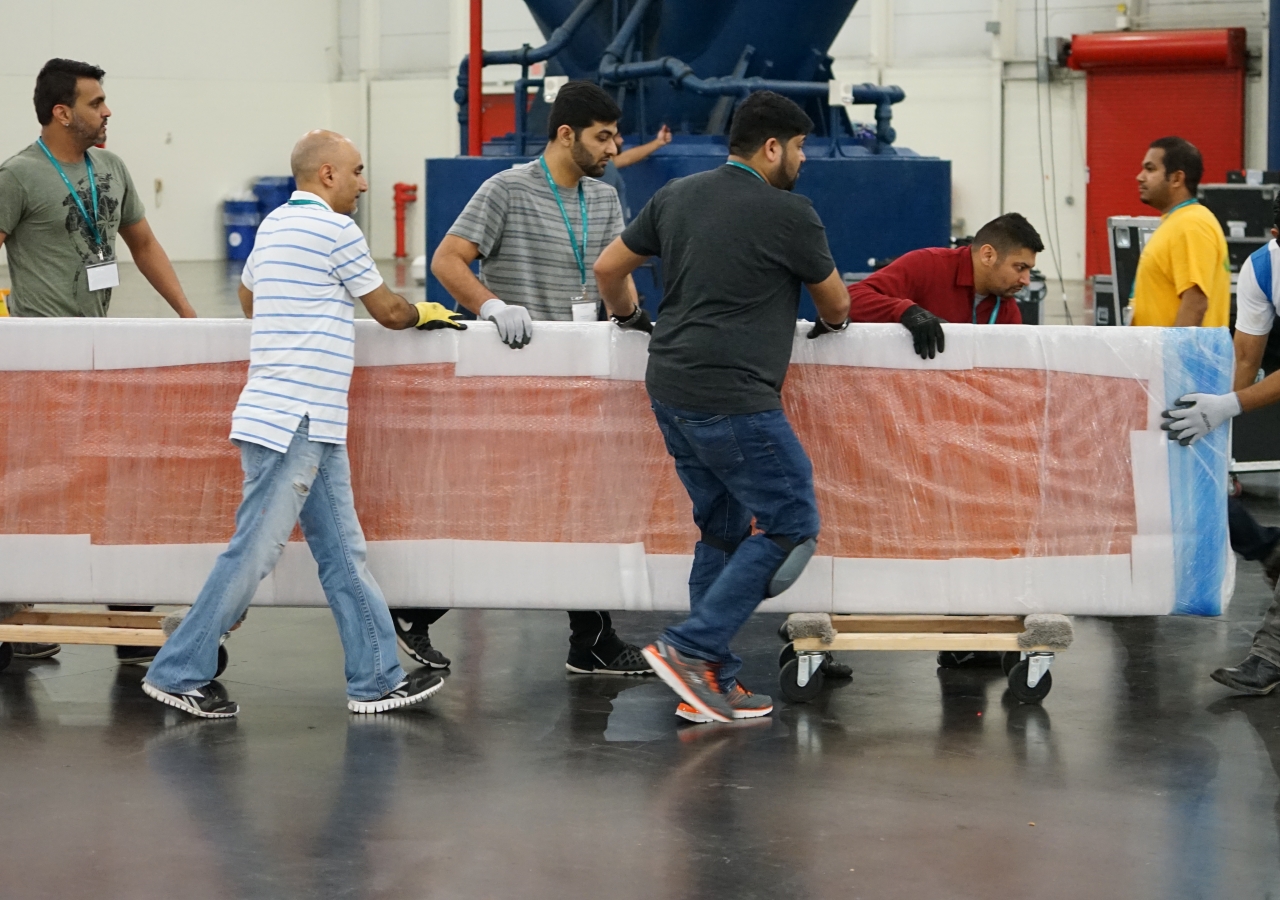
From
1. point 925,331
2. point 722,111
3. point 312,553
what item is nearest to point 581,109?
point 925,331

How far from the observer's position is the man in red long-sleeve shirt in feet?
15.6

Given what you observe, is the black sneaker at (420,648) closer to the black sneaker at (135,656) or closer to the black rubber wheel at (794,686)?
the black sneaker at (135,656)

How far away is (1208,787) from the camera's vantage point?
396cm

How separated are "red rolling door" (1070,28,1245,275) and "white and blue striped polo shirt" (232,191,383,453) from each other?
61.8 feet

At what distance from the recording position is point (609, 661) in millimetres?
5023

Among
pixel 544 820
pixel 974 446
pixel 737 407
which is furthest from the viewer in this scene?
pixel 974 446

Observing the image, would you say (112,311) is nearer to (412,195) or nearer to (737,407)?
(412,195)

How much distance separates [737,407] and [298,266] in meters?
1.27

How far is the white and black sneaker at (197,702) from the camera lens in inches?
177

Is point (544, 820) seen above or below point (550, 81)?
below

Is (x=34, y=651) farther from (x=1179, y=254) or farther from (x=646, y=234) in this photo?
(x=1179, y=254)

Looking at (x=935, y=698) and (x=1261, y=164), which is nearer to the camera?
(x=935, y=698)

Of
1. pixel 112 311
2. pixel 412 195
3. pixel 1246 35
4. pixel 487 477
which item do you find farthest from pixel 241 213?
pixel 487 477

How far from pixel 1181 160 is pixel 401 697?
351cm
